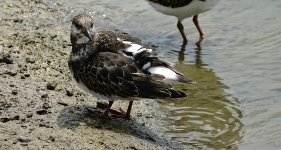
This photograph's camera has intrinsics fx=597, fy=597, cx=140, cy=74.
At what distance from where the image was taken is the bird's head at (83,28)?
5199 millimetres

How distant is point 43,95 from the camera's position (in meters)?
5.45

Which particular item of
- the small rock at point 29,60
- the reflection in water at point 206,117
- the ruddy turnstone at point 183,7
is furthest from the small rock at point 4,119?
the ruddy turnstone at point 183,7

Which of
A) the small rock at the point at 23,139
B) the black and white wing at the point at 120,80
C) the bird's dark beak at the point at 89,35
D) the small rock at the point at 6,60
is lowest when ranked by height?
the small rock at the point at 23,139

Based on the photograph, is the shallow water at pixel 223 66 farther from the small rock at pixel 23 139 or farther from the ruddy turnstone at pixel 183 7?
the small rock at pixel 23 139

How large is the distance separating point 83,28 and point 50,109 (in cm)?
77

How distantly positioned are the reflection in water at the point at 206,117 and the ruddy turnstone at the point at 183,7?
1427mm

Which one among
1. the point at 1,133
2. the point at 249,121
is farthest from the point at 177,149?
the point at 1,133

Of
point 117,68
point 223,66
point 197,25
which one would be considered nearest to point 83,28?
point 117,68

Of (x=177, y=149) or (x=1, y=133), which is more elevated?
(x=1, y=133)

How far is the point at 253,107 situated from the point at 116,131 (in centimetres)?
181

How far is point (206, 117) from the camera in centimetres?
605

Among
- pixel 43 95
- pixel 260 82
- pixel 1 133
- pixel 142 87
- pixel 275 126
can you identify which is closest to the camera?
pixel 1 133

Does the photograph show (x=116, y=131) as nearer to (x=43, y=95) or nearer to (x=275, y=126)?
(x=43, y=95)

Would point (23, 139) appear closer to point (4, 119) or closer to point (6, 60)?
point (4, 119)
